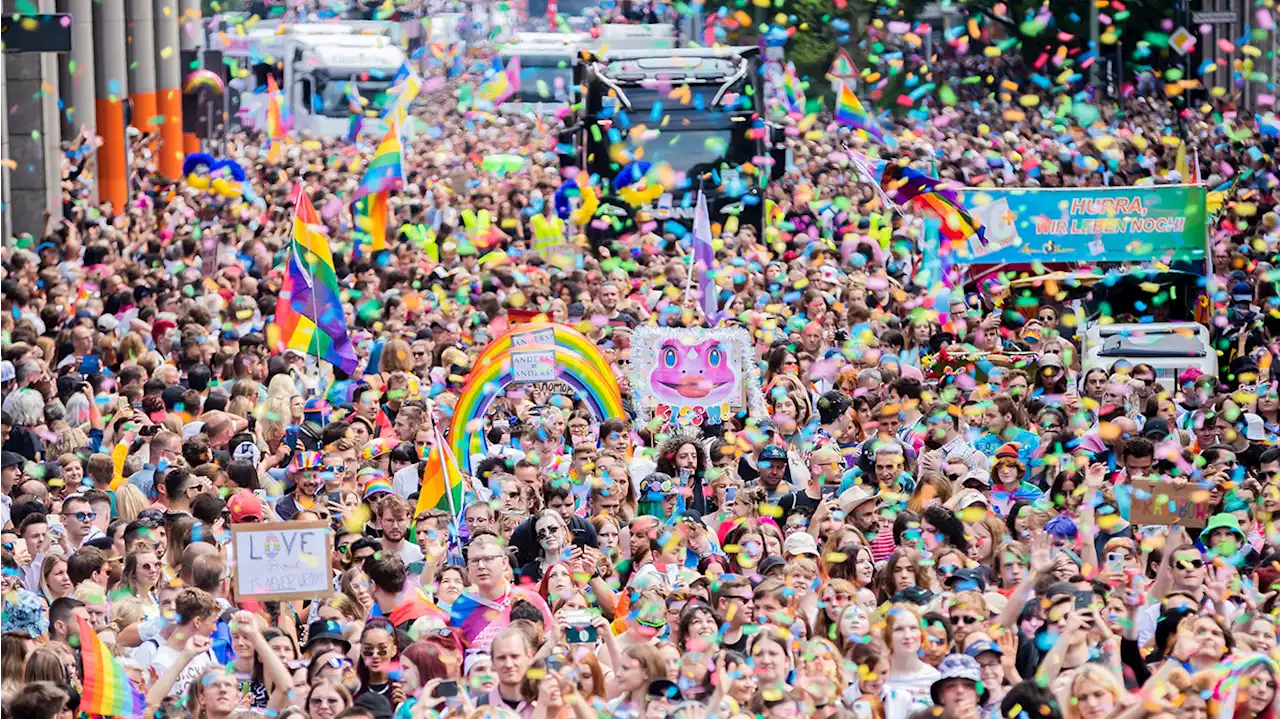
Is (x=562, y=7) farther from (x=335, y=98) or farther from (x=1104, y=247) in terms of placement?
(x=1104, y=247)

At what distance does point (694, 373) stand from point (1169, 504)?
13.6 ft

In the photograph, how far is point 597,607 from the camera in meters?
10.8

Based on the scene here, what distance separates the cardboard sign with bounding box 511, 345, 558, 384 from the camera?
15.0 metres

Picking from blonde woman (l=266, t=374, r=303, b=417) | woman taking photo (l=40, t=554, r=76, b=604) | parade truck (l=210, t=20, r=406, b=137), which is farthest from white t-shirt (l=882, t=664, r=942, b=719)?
parade truck (l=210, t=20, r=406, b=137)

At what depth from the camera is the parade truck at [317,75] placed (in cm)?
4794

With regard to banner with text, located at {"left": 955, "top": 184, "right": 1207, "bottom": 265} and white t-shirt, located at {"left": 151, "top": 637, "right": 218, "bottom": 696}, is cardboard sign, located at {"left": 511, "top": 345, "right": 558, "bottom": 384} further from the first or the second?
banner with text, located at {"left": 955, "top": 184, "right": 1207, "bottom": 265}

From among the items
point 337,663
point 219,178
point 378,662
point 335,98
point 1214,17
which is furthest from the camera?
point 335,98

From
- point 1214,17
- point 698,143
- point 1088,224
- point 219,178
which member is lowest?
point 219,178

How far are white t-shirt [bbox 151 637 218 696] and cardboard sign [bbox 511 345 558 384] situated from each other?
17.2 ft

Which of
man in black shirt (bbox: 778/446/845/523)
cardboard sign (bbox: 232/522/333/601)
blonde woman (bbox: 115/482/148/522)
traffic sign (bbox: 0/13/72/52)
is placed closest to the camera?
cardboard sign (bbox: 232/522/333/601)

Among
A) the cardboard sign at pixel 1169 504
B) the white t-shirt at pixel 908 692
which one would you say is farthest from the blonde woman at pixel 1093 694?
the cardboard sign at pixel 1169 504

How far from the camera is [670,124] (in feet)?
98.1

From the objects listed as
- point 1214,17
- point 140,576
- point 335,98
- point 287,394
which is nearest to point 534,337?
point 287,394

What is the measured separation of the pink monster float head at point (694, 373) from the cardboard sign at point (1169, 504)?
12.6 ft
